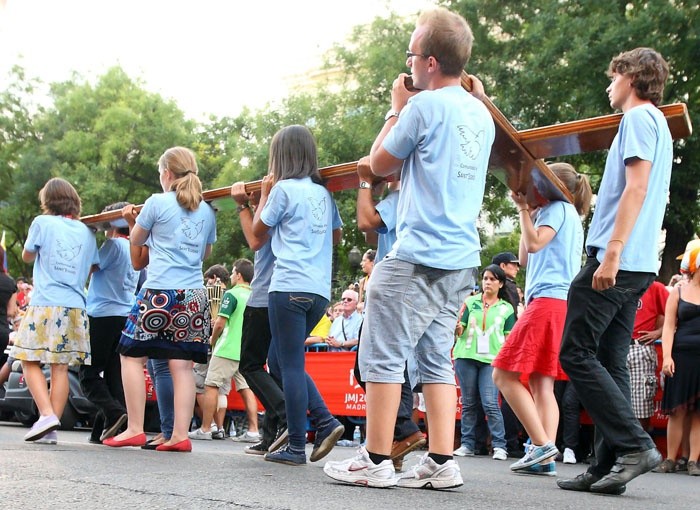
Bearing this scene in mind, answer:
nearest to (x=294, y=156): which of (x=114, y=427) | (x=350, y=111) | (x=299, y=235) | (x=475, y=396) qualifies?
(x=299, y=235)

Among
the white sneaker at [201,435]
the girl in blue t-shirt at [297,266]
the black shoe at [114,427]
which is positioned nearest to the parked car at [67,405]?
the white sneaker at [201,435]

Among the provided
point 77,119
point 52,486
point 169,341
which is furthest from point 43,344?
point 77,119

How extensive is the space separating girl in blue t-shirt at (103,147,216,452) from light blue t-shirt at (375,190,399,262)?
1.50m

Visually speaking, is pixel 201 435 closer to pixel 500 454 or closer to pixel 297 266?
pixel 500 454

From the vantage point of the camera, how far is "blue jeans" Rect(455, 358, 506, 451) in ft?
33.1

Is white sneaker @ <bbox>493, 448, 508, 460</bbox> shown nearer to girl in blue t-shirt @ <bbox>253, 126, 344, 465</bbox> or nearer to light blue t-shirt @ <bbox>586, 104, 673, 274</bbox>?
girl in blue t-shirt @ <bbox>253, 126, 344, 465</bbox>

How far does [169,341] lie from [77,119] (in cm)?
3750

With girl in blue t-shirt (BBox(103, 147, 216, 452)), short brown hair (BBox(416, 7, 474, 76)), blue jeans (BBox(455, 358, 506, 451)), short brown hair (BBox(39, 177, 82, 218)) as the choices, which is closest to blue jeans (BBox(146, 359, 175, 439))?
girl in blue t-shirt (BBox(103, 147, 216, 452))

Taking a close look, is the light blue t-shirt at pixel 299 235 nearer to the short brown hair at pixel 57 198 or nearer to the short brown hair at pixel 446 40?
the short brown hair at pixel 446 40

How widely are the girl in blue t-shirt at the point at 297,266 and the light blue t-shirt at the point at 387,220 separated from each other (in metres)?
0.33

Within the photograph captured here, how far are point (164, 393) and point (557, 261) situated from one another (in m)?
2.85

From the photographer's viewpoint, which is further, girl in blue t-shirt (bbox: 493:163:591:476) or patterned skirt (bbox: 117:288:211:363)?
patterned skirt (bbox: 117:288:211:363)

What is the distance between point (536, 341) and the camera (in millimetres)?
6449

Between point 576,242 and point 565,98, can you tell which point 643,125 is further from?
point 565,98
